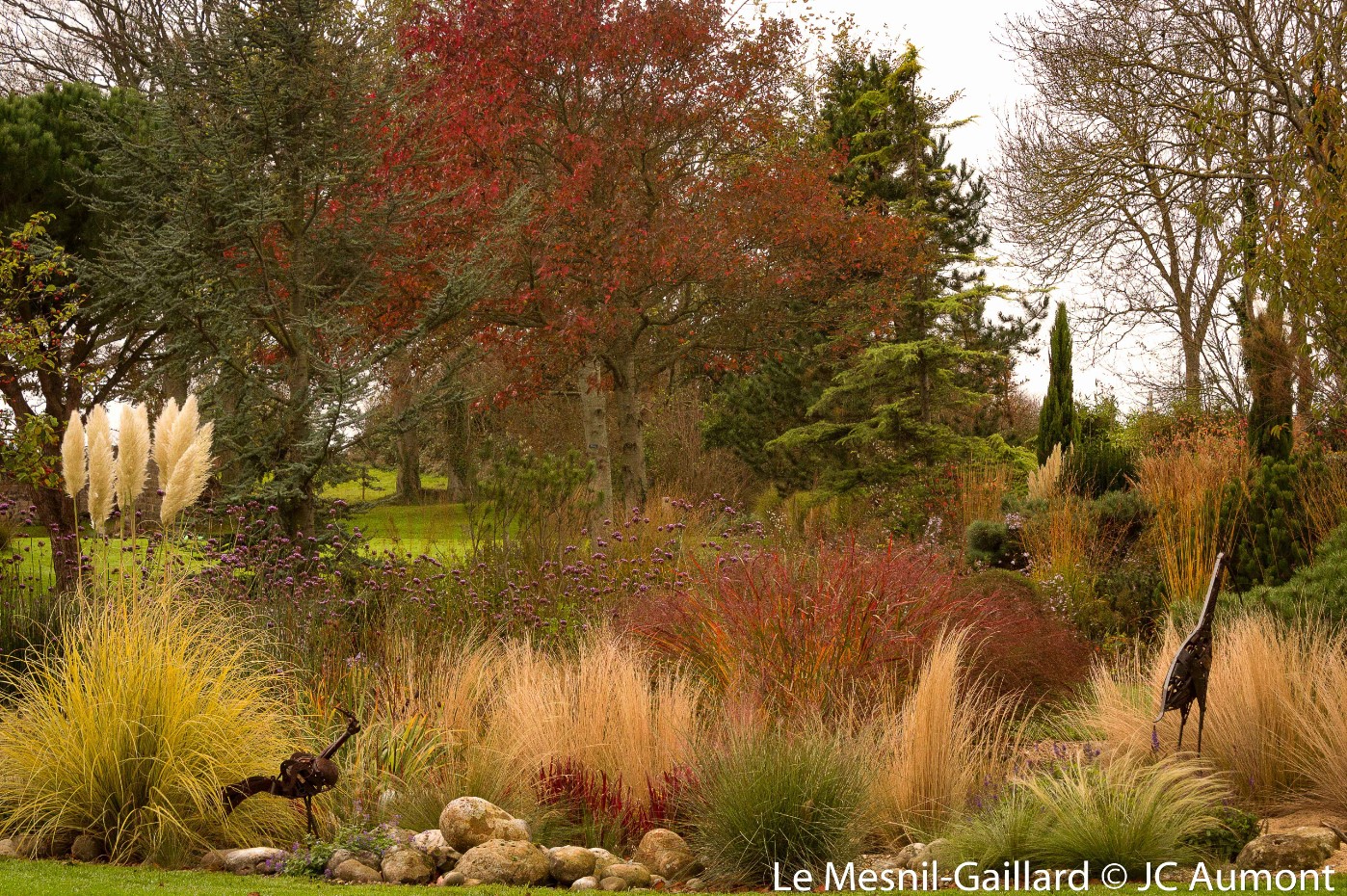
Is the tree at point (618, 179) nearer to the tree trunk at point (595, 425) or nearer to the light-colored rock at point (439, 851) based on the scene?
the tree trunk at point (595, 425)

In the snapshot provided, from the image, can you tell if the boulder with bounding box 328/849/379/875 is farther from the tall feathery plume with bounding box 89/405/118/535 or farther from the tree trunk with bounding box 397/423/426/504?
the tree trunk with bounding box 397/423/426/504

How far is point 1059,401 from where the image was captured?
1800cm

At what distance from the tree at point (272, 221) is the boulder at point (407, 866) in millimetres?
5292

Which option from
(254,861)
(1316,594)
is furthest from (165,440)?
(1316,594)

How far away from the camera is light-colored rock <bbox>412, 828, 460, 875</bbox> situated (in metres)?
4.76

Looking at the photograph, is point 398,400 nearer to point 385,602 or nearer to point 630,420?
point 630,420

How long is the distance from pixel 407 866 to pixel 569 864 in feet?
2.13

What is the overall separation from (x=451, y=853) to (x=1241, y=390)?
49.7 ft

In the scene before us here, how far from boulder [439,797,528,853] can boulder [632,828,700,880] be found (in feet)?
1.62

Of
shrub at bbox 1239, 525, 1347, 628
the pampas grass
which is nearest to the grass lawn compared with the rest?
the pampas grass

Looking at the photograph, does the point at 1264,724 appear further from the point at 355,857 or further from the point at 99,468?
the point at 99,468

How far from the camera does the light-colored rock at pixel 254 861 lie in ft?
15.7

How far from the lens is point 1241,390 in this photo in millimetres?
16719

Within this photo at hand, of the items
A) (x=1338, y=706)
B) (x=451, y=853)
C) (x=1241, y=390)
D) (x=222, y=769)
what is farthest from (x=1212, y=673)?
(x=1241, y=390)
